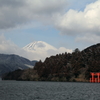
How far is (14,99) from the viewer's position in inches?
2277

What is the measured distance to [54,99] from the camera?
192 ft

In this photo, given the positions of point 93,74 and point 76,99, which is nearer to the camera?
point 76,99

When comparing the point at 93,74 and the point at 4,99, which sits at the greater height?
the point at 93,74

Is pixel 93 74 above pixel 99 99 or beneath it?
above

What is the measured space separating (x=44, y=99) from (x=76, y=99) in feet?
26.6

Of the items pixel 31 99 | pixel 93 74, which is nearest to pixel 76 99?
pixel 31 99

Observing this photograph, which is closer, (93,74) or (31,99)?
(31,99)

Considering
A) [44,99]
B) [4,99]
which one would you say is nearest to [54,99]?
[44,99]

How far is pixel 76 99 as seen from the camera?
59.1m

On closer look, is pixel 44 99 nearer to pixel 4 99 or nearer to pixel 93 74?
pixel 4 99

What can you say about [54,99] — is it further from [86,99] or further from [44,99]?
[86,99]

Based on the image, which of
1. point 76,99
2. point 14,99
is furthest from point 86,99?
point 14,99

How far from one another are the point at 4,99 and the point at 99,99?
23.9 meters

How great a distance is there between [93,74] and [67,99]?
13983cm
